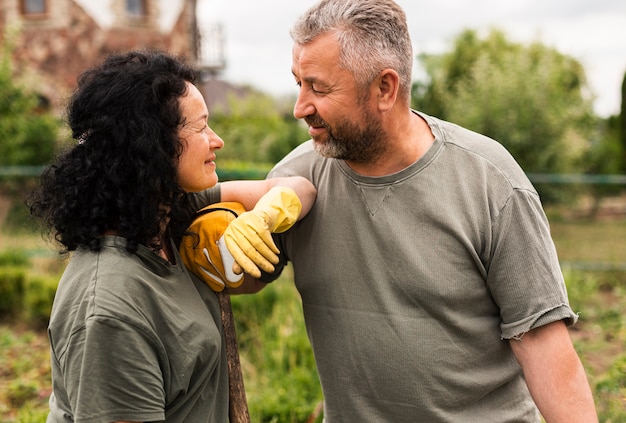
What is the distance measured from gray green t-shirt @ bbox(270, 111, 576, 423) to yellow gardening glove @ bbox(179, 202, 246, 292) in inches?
12.2

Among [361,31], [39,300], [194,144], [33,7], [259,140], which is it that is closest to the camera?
[194,144]

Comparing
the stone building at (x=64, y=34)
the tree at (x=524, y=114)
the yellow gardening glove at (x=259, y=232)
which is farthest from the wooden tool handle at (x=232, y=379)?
the stone building at (x=64, y=34)

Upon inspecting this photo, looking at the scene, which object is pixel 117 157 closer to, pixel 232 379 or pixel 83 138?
pixel 83 138

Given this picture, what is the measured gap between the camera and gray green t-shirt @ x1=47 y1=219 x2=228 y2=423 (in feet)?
4.88

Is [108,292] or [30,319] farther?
[30,319]

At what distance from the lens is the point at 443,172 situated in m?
1.94

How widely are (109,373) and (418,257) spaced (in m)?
0.84

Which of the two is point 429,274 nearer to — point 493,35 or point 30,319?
point 30,319

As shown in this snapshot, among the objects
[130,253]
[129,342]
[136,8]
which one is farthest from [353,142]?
[136,8]

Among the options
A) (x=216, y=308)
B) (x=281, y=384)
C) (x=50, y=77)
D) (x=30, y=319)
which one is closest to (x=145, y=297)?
(x=216, y=308)

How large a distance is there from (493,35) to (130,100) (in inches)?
723

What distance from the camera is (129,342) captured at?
4.93 feet

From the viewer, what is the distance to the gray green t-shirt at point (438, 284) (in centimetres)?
185

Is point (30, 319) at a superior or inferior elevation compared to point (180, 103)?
inferior
